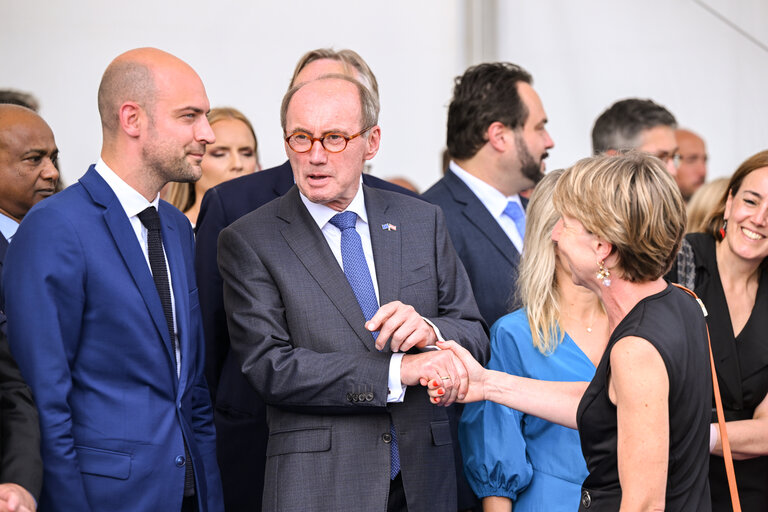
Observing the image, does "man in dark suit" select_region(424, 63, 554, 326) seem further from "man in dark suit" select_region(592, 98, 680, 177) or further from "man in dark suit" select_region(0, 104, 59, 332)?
"man in dark suit" select_region(0, 104, 59, 332)

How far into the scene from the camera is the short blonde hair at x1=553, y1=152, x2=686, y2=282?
2.05 m

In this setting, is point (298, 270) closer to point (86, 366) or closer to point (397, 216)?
point (397, 216)

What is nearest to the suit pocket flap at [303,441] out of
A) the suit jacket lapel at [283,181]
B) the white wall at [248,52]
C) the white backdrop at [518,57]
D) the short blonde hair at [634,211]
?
the short blonde hair at [634,211]

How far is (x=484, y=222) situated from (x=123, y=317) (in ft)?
5.34

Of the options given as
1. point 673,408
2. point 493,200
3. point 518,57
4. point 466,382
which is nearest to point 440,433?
point 466,382

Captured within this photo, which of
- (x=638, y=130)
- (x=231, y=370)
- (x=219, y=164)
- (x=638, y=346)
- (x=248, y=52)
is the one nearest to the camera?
(x=638, y=346)

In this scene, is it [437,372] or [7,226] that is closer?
[437,372]

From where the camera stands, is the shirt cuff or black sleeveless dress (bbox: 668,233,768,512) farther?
black sleeveless dress (bbox: 668,233,768,512)

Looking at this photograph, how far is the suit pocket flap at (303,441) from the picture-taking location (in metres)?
2.30

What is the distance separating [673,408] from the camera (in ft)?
6.48

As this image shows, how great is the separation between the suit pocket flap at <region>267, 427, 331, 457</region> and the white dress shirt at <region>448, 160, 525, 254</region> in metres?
1.64

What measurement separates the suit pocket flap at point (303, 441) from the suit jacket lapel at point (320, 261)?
251 millimetres

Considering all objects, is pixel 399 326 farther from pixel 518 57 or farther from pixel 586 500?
pixel 518 57

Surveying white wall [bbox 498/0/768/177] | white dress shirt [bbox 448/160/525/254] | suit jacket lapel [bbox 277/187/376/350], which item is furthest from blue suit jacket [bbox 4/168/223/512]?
white wall [bbox 498/0/768/177]
